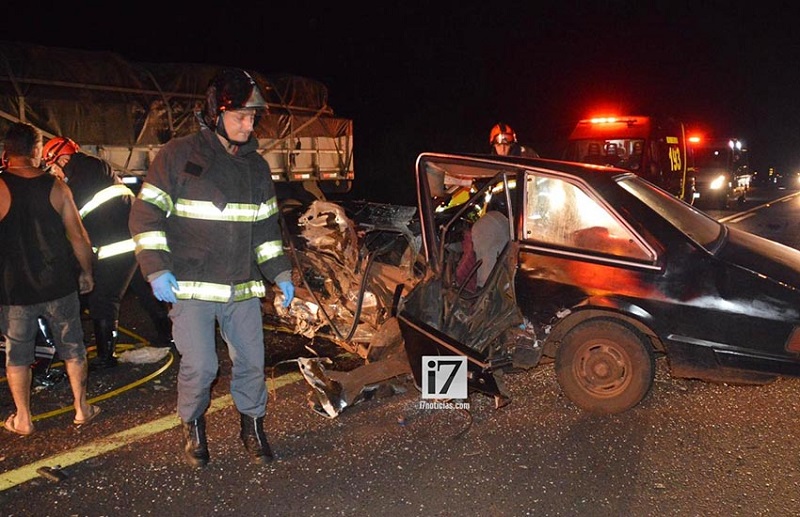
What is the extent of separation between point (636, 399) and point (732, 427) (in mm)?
558

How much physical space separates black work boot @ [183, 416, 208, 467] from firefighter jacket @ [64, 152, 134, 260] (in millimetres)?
2010

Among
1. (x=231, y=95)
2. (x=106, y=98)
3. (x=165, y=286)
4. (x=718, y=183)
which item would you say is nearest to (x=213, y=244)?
(x=165, y=286)

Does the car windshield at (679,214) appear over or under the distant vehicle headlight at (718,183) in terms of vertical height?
over

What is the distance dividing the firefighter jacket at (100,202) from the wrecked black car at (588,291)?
1896 millimetres

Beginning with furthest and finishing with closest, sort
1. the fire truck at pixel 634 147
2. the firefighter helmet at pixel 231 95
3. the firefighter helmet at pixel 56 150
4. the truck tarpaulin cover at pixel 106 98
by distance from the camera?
the fire truck at pixel 634 147 → the truck tarpaulin cover at pixel 106 98 → the firefighter helmet at pixel 56 150 → the firefighter helmet at pixel 231 95

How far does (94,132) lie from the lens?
871 cm

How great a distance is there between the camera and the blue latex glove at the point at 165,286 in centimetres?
317

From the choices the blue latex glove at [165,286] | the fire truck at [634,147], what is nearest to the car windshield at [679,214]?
the blue latex glove at [165,286]

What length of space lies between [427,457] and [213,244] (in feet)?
5.19

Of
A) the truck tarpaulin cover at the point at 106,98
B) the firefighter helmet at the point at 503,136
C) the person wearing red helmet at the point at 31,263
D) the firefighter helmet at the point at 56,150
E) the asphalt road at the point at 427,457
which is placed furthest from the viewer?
the truck tarpaulin cover at the point at 106,98

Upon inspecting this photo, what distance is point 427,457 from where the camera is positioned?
142 inches

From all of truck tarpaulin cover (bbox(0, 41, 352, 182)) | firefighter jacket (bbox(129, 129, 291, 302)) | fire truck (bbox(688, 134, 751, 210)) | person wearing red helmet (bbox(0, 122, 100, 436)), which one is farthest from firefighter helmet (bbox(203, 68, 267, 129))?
fire truck (bbox(688, 134, 751, 210))

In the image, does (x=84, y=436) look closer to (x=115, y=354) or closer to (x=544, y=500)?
(x=115, y=354)

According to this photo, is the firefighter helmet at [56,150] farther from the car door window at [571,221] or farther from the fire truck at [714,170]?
the fire truck at [714,170]
